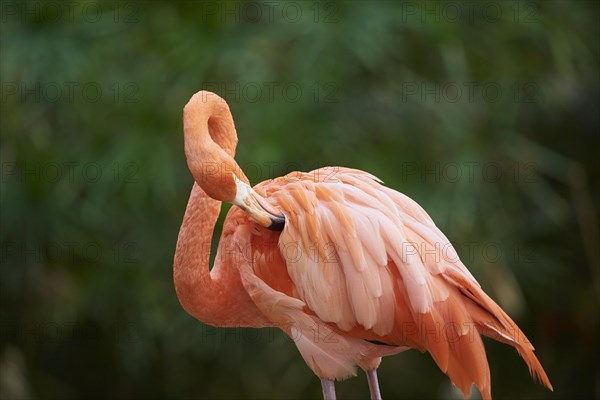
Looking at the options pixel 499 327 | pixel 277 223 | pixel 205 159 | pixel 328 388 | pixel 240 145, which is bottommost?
pixel 240 145

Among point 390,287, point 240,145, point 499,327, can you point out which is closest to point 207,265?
point 390,287

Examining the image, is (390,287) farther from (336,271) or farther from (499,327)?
(499,327)

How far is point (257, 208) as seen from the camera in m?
2.16

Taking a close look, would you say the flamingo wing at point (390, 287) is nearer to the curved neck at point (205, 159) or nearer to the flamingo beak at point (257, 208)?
the flamingo beak at point (257, 208)

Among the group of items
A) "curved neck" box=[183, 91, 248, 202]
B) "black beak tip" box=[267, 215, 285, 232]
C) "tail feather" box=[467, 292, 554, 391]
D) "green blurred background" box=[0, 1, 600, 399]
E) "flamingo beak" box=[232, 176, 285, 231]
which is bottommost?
"green blurred background" box=[0, 1, 600, 399]

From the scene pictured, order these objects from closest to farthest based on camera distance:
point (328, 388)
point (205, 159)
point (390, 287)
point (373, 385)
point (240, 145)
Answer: point (205, 159) < point (390, 287) < point (328, 388) < point (373, 385) < point (240, 145)

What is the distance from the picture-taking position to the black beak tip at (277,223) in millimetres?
2188

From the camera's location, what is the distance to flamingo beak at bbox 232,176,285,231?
2.14 metres

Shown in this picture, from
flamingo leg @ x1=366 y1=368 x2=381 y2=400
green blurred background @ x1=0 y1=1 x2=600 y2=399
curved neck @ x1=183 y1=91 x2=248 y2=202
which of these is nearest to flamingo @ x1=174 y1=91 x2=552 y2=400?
curved neck @ x1=183 y1=91 x2=248 y2=202

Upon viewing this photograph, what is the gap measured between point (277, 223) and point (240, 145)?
1.73 meters

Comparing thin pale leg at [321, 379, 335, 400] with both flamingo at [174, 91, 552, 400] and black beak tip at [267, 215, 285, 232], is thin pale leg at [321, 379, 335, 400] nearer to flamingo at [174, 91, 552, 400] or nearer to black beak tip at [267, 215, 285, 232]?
flamingo at [174, 91, 552, 400]

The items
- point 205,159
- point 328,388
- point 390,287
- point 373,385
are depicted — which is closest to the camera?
point 205,159

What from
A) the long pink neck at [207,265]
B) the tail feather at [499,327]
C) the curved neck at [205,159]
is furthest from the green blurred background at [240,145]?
the tail feather at [499,327]

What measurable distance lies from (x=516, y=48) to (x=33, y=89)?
2360mm
